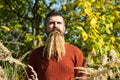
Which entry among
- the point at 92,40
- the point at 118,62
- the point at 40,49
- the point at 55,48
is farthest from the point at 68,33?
the point at 118,62

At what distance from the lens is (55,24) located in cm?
275

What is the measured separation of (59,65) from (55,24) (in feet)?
0.93

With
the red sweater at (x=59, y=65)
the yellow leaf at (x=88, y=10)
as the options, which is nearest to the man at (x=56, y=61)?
the red sweater at (x=59, y=65)

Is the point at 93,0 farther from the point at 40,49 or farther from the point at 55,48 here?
the point at 55,48

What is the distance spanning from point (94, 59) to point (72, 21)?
667 mm

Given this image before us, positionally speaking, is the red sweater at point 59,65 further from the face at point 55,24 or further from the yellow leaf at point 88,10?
the yellow leaf at point 88,10

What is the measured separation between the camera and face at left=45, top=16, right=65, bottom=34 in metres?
2.70

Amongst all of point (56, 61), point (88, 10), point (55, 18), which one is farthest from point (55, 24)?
point (88, 10)

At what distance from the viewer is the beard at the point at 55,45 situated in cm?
240

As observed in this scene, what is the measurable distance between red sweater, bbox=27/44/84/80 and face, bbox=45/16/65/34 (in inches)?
6.0

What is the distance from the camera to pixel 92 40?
488 centimetres

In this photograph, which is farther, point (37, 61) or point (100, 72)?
point (37, 61)

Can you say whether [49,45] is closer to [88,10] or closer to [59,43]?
[59,43]

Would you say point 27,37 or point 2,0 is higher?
point 2,0
